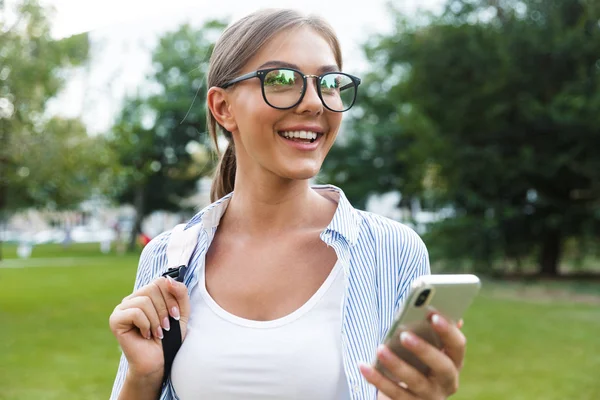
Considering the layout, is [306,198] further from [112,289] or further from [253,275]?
[112,289]

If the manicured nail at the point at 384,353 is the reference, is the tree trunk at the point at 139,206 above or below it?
below

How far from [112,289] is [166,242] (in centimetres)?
1874

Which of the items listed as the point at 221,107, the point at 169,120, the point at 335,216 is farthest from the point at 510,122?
the point at 169,120

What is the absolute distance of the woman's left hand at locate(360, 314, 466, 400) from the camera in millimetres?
1437

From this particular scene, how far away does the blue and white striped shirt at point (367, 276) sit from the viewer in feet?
6.32

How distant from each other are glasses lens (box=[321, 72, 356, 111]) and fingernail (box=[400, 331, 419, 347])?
2.73 feet

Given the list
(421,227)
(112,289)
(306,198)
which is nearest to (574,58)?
(421,227)

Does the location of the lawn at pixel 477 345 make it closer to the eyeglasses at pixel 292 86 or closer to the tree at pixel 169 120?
the eyeglasses at pixel 292 86

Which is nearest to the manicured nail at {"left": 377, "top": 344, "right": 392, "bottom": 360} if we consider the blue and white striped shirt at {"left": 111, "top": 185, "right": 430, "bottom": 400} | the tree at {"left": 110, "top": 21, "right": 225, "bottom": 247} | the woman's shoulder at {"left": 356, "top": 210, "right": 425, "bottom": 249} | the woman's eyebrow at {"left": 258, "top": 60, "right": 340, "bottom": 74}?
the blue and white striped shirt at {"left": 111, "top": 185, "right": 430, "bottom": 400}

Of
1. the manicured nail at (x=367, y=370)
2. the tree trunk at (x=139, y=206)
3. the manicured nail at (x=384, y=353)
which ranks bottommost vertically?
the tree trunk at (x=139, y=206)

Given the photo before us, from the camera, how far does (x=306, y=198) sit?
2.30 meters

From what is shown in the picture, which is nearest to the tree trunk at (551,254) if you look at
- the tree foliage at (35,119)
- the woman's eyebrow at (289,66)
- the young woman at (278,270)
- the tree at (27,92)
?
the tree foliage at (35,119)

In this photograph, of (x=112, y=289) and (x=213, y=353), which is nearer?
(x=213, y=353)

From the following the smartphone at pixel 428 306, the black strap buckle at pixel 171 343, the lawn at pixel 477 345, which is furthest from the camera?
the lawn at pixel 477 345
